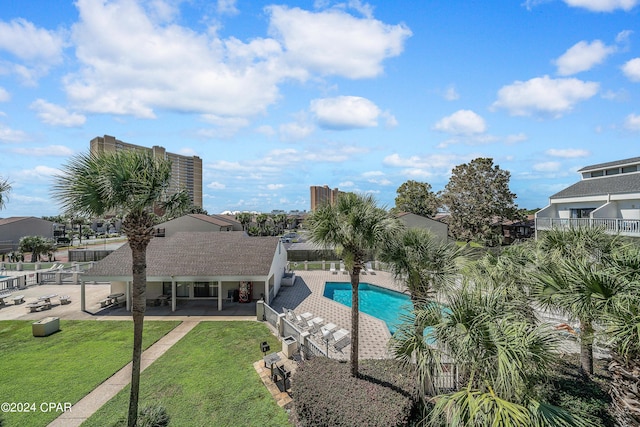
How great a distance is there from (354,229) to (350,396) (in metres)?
5.07

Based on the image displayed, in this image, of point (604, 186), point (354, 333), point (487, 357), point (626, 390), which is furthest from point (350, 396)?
point (604, 186)

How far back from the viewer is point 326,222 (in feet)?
33.3

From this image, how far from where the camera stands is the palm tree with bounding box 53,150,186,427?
7.91 meters

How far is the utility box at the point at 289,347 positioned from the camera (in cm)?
1265

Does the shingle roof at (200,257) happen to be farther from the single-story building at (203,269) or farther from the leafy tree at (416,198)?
the leafy tree at (416,198)

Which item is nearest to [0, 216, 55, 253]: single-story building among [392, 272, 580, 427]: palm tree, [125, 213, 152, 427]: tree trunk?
[125, 213, 152, 427]: tree trunk

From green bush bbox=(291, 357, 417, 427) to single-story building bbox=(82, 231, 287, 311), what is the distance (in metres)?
10.00

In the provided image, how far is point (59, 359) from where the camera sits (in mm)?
12695

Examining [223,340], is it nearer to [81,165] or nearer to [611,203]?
[81,165]

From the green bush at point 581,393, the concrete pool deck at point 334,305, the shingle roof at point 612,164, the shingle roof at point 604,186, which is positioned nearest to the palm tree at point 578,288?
the green bush at point 581,393

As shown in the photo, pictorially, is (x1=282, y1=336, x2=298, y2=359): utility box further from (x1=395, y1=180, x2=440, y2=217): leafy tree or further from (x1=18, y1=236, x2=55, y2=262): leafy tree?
(x1=395, y1=180, x2=440, y2=217): leafy tree

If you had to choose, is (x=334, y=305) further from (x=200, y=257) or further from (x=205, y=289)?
(x=200, y=257)

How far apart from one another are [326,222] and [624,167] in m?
36.1

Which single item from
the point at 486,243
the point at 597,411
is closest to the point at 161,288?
the point at 597,411
